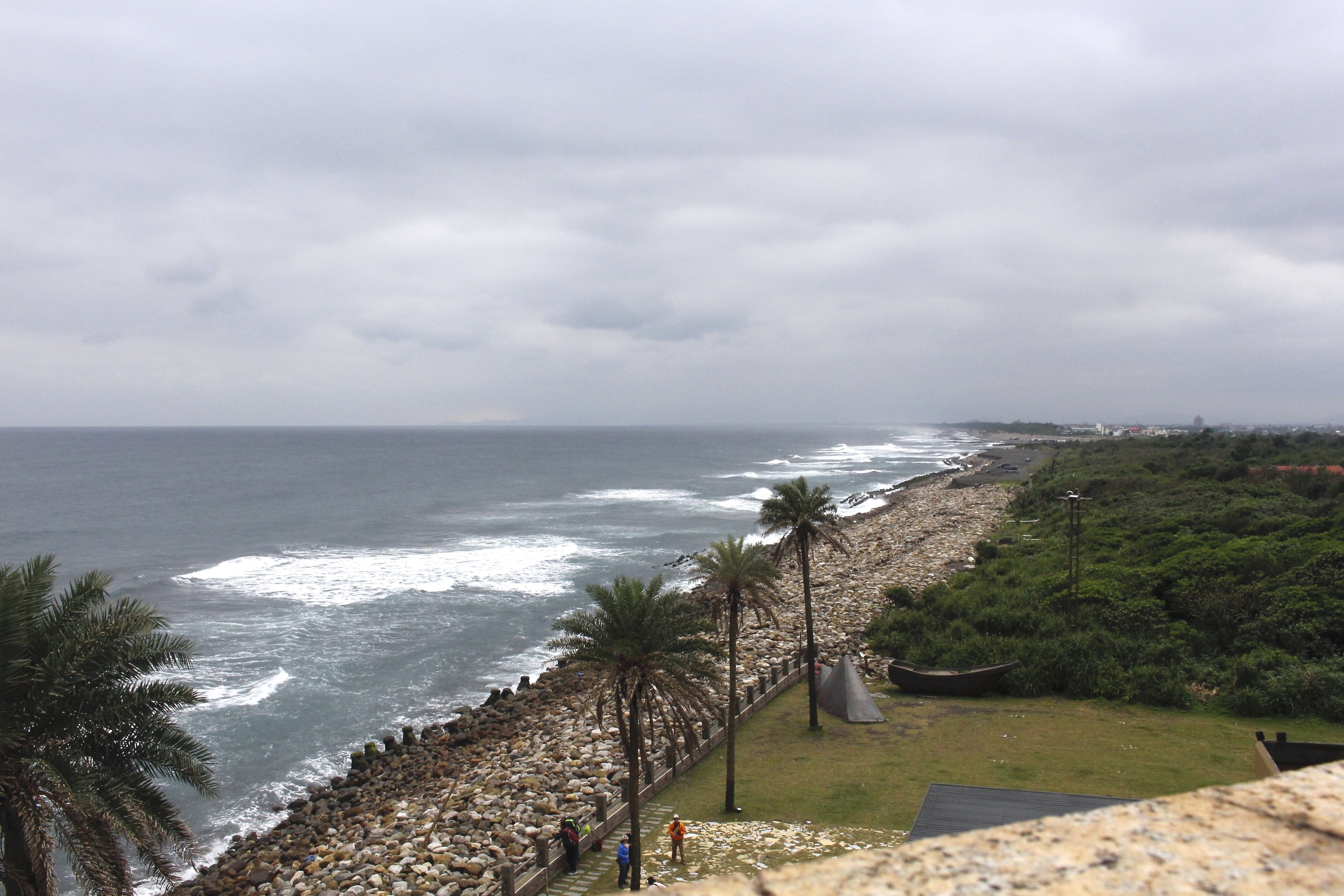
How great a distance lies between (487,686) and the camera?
3312 cm

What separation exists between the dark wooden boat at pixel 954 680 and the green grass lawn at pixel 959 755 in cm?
45

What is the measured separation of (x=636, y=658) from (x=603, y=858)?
211 inches

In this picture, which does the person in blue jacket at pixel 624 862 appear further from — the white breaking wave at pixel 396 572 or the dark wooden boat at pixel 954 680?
A: the white breaking wave at pixel 396 572

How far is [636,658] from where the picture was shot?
52.5 feet

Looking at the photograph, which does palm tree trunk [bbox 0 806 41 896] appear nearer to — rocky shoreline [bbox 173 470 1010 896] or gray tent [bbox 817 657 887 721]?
rocky shoreline [bbox 173 470 1010 896]

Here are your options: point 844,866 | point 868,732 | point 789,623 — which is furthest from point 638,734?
point 789,623

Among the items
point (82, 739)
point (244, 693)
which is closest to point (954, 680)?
point (82, 739)

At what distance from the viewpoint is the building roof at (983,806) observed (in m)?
15.9

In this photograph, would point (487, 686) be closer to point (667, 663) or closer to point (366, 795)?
point (366, 795)

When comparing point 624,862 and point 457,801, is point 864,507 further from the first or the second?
point 624,862

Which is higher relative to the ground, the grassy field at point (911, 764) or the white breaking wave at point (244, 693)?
the grassy field at point (911, 764)

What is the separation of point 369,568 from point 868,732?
135 ft

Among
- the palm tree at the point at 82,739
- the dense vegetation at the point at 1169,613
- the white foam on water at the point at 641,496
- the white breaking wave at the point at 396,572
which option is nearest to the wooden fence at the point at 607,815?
the palm tree at the point at 82,739

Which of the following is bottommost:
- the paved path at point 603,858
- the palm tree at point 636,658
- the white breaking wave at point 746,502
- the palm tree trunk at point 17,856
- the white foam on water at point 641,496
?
the paved path at point 603,858
